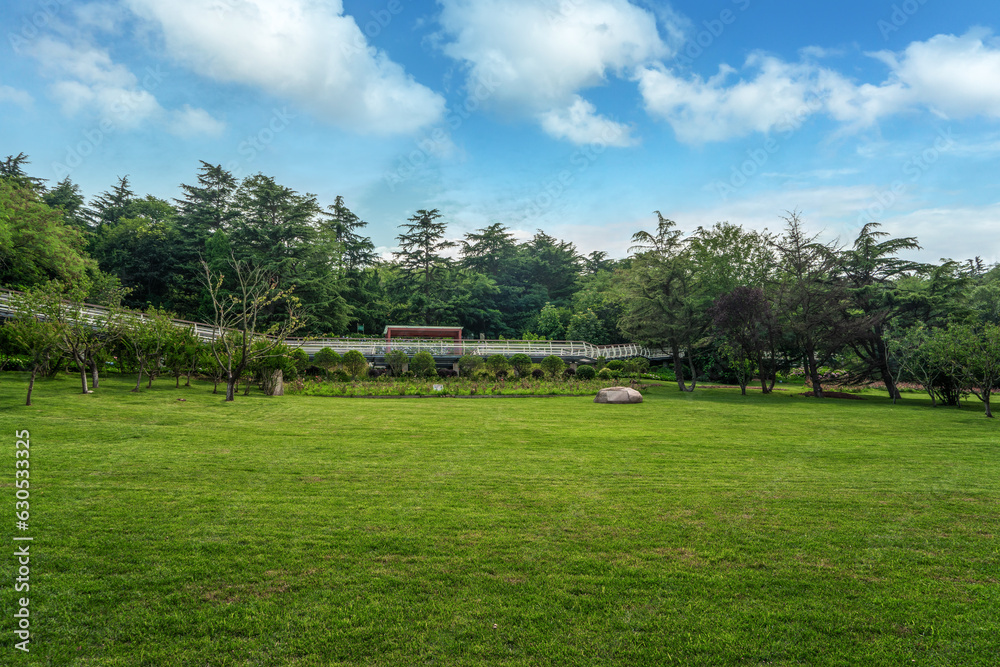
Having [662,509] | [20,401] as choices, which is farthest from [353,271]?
[662,509]

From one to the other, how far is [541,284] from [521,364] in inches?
1128

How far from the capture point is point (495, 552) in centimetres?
458

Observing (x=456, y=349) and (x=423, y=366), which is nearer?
(x=423, y=366)

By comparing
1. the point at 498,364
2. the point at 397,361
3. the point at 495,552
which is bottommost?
the point at 495,552

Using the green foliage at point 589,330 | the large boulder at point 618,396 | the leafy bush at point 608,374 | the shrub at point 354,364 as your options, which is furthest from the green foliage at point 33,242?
the green foliage at point 589,330

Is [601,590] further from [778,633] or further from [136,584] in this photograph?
[136,584]

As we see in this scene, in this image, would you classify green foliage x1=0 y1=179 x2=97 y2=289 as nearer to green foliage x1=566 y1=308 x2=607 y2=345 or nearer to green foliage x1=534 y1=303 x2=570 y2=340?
green foliage x1=566 y1=308 x2=607 y2=345

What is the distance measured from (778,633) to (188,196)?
5507cm

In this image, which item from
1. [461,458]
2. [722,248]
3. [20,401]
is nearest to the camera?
[461,458]

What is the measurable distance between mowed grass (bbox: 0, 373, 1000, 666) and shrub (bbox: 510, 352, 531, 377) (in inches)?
737

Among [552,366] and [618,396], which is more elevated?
[552,366]

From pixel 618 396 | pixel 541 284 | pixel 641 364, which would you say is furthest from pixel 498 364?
pixel 541 284

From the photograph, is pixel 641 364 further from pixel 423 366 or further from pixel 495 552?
pixel 495 552

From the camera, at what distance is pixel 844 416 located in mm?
15023
